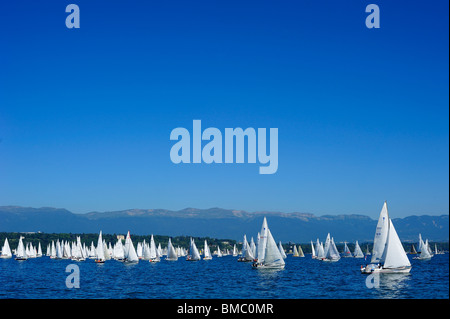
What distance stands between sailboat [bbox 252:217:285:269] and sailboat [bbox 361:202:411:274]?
859 inches

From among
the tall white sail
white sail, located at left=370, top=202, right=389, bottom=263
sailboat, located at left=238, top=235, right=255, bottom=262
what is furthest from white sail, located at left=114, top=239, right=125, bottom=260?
white sail, located at left=370, top=202, right=389, bottom=263

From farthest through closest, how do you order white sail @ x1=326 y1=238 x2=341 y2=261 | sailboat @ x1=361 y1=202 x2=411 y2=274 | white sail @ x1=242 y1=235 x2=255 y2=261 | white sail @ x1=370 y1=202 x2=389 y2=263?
white sail @ x1=242 y1=235 x2=255 y2=261 < white sail @ x1=326 y1=238 x2=341 y2=261 < white sail @ x1=370 y1=202 x2=389 y2=263 < sailboat @ x1=361 y1=202 x2=411 y2=274

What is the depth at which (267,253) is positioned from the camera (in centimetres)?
10831

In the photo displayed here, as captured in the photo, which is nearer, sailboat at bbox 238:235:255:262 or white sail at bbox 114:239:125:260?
white sail at bbox 114:239:125:260

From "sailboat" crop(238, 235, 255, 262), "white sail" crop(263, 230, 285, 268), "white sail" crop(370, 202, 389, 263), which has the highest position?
"white sail" crop(370, 202, 389, 263)

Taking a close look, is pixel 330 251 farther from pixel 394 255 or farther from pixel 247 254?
pixel 394 255

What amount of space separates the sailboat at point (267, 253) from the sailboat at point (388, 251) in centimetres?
2182

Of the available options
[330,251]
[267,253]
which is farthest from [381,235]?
[330,251]

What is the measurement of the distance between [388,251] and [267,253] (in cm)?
2975

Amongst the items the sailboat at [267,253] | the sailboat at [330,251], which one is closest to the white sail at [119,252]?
the sailboat at [267,253]

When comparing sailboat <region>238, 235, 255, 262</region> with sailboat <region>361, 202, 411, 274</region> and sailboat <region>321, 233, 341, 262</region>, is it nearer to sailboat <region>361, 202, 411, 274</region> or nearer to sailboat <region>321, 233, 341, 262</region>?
sailboat <region>321, 233, 341, 262</region>

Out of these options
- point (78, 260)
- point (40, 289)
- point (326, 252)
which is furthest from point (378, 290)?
point (78, 260)

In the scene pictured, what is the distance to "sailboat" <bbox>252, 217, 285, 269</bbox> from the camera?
106688 mm
